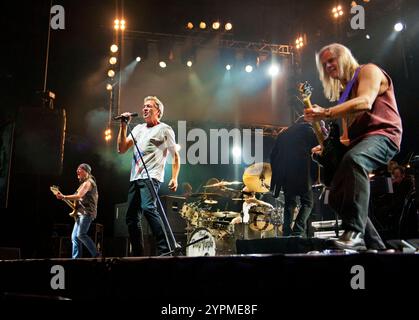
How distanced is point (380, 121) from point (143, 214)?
2.87m

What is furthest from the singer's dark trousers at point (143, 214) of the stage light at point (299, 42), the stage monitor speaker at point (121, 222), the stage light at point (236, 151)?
the stage light at point (299, 42)

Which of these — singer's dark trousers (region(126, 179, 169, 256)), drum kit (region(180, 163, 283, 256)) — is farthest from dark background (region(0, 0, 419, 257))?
singer's dark trousers (region(126, 179, 169, 256))

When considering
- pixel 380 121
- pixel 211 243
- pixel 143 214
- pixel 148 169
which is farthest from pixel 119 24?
pixel 380 121

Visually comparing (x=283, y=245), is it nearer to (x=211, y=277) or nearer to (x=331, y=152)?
(x=331, y=152)

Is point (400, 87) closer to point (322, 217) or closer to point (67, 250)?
point (322, 217)

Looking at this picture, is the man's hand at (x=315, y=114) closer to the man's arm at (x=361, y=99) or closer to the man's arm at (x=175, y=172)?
the man's arm at (x=361, y=99)

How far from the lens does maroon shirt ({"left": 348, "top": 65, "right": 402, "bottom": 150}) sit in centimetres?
322

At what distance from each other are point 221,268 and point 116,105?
1074 centimetres

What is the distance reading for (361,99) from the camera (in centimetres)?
305

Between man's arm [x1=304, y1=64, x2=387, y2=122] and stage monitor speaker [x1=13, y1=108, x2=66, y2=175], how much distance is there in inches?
167

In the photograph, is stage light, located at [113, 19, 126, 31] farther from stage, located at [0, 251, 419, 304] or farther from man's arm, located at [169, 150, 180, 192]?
stage, located at [0, 251, 419, 304]

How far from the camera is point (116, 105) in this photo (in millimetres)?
12477

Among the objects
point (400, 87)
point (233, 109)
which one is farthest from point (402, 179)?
point (233, 109)

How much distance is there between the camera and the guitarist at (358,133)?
305 cm
